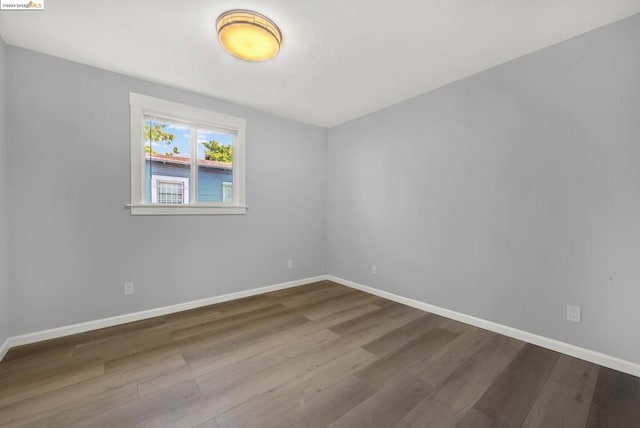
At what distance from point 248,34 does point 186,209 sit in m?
1.95

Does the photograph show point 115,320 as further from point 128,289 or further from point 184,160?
point 184,160

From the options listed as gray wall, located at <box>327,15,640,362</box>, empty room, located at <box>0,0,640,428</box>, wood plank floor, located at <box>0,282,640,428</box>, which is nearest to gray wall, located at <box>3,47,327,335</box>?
empty room, located at <box>0,0,640,428</box>

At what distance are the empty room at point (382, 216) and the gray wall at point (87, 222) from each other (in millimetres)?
18

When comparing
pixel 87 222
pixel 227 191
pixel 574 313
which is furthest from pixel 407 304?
pixel 87 222

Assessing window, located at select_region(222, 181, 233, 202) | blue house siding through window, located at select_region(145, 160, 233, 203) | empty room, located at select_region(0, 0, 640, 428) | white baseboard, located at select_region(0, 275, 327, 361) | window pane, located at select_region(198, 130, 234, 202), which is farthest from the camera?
window, located at select_region(222, 181, 233, 202)

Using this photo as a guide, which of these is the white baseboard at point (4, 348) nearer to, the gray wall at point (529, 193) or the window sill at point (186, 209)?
the window sill at point (186, 209)

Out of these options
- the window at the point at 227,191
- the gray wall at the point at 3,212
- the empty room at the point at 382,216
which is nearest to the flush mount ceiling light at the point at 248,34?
the empty room at the point at 382,216

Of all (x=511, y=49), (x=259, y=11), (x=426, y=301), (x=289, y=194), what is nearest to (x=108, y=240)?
(x=289, y=194)

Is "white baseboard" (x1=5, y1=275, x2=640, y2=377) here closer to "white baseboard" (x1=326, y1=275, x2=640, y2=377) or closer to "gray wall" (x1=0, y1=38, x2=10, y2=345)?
"white baseboard" (x1=326, y1=275, x2=640, y2=377)

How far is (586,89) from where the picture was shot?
1977mm

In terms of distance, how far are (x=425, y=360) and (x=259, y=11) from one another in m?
2.84

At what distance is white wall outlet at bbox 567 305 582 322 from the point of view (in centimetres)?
200

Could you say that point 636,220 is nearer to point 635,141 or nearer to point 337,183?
Result: point 635,141

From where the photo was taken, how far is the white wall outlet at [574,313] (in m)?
2.00
